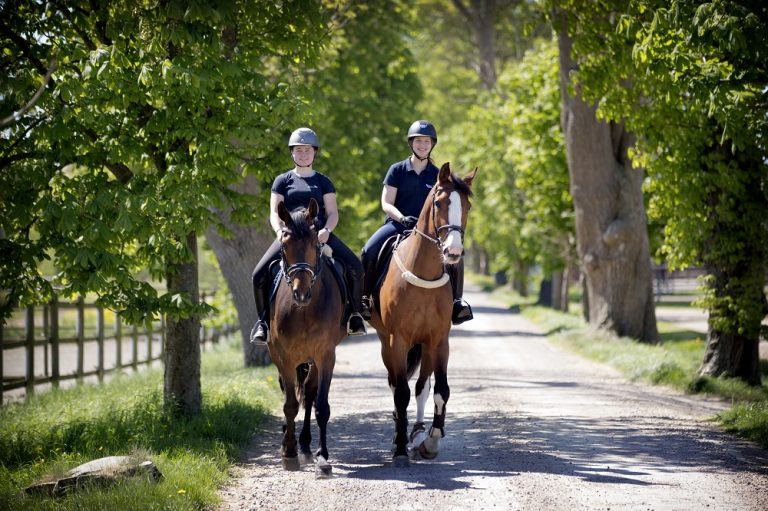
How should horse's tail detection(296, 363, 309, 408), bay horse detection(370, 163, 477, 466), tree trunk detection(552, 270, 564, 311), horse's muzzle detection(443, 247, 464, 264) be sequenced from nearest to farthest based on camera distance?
horse's muzzle detection(443, 247, 464, 264) → bay horse detection(370, 163, 477, 466) → horse's tail detection(296, 363, 309, 408) → tree trunk detection(552, 270, 564, 311)

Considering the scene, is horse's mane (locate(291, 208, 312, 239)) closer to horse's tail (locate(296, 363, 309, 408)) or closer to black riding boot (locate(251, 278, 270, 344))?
black riding boot (locate(251, 278, 270, 344))

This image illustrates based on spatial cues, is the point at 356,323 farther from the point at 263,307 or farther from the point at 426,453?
the point at 426,453

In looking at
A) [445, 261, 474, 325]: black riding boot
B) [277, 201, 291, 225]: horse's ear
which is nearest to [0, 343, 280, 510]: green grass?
[277, 201, 291, 225]: horse's ear

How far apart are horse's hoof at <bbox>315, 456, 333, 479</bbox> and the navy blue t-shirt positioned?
2.58 metres

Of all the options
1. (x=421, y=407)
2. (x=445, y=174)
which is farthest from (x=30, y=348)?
(x=445, y=174)

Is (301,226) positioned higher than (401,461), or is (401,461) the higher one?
(301,226)

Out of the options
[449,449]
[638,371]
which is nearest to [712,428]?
[449,449]

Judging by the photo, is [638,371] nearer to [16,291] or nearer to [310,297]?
[310,297]

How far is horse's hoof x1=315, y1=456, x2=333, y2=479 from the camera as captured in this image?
8945 mm

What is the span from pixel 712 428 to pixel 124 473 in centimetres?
735

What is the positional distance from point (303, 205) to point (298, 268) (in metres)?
1.29

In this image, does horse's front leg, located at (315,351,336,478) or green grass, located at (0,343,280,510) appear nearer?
green grass, located at (0,343,280,510)

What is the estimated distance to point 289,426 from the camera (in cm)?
980

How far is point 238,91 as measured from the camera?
36.2ft
